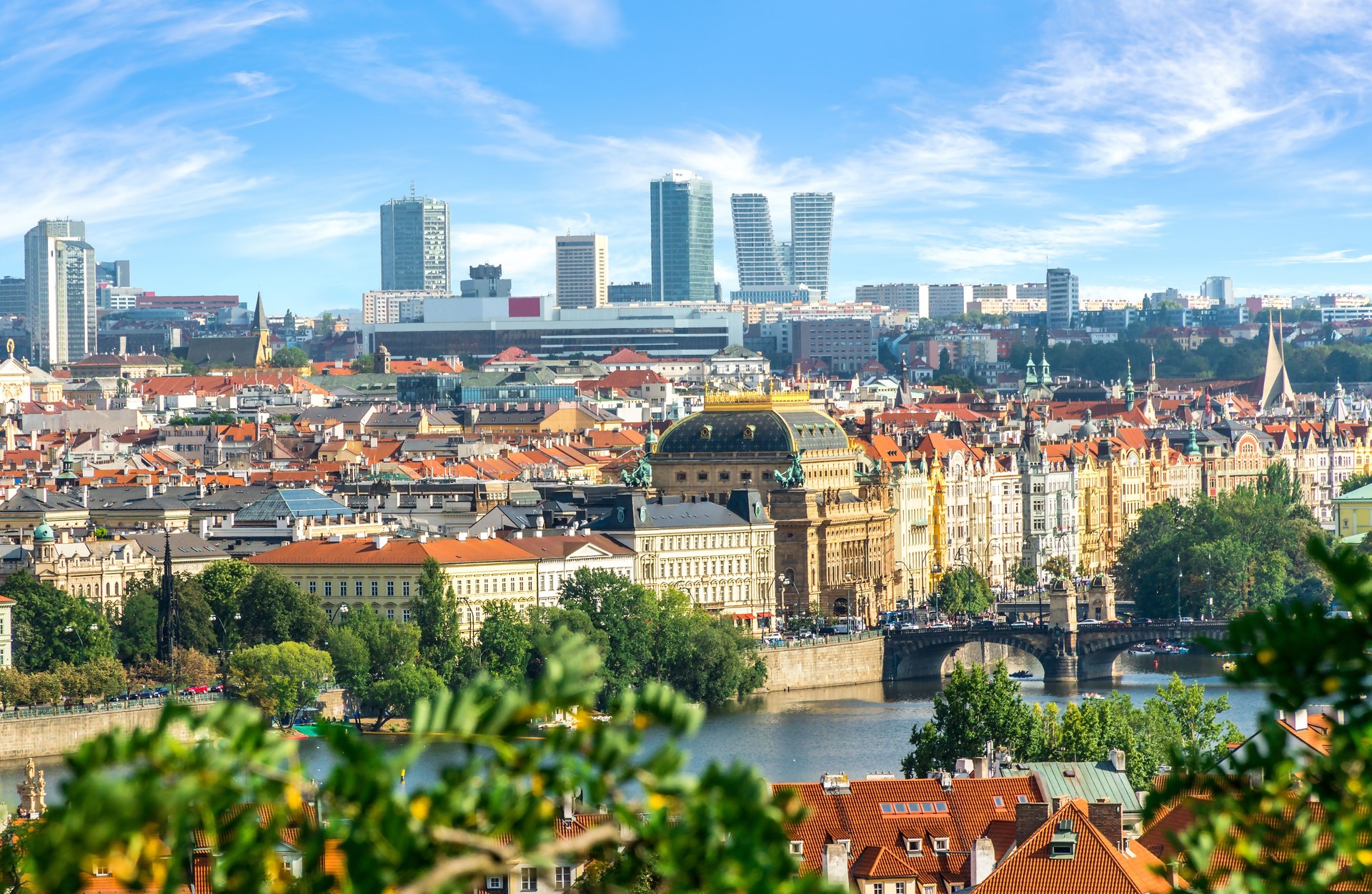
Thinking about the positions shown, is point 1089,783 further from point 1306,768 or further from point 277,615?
point 277,615

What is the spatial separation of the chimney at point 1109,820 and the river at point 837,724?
21151mm

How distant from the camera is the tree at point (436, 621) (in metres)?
84.6

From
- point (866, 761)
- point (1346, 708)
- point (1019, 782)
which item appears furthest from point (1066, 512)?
point (1346, 708)

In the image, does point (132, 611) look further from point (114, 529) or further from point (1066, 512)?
point (1066, 512)

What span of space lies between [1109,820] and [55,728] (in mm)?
43769

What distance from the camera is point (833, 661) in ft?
310

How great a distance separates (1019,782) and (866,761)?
88.0 feet

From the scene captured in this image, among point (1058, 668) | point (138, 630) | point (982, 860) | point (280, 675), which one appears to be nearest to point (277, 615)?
point (138, 630)

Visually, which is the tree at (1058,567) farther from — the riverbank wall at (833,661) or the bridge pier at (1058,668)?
the bridge pier at (1058,668)

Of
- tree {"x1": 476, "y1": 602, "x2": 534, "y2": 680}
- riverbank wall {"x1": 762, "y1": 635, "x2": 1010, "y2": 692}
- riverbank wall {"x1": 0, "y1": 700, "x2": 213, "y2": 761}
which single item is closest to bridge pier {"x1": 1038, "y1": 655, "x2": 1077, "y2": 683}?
riverbank wall {"x1": 762, "y1": 635, "x2": 1010, "y2": 692}

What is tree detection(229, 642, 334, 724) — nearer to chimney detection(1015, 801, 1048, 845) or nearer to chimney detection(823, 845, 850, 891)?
chimney detection(823, 845, 850, 891)

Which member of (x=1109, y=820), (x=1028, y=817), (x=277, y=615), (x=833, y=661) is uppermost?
(x=1109, y=820)

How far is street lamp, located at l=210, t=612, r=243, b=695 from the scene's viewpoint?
8081cm

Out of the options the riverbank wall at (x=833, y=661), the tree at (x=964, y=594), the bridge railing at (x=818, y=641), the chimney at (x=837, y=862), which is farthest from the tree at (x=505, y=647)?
the chimney at (x=837, y=862)
